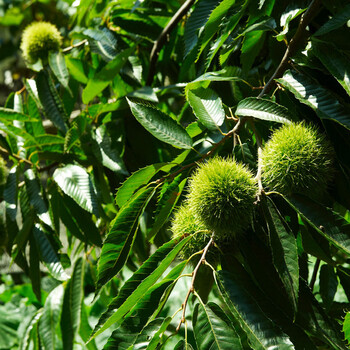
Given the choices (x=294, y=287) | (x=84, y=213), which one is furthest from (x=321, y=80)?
(x=84, y=213)

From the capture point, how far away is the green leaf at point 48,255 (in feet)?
4.25

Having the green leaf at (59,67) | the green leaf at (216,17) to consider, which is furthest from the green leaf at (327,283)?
the green leaf at (59,67)

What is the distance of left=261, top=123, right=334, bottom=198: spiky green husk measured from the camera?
0.85 metres

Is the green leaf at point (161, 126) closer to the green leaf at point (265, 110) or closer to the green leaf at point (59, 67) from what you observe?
the green leaf at point (265, 110)

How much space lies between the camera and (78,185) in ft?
4.31

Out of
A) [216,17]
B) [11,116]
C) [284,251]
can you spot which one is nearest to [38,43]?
[11,116]

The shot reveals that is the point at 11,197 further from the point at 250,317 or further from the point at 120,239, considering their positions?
the point at 250,317

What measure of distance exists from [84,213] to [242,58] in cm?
59

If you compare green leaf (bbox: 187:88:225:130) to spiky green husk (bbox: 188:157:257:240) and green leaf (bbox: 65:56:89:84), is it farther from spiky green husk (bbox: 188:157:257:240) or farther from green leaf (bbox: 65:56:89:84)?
green leaf (bbox: 65:56:89:84)

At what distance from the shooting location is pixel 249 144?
0.97 m

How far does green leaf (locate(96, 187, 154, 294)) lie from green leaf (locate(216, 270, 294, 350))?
19 centimetres

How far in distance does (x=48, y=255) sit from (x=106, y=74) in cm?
51

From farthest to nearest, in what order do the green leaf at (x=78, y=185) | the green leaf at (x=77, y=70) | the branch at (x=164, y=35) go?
the green leaf at (x=77, y=70)
the branch at (x=164, y=35)
the green leaf at (x=78, y=185)

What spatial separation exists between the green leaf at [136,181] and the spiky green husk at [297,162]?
0.73 ft
